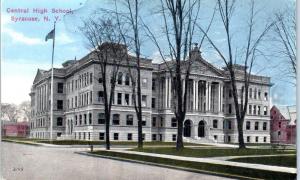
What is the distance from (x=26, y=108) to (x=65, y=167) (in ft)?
2.15

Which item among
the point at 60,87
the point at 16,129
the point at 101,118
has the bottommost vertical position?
the point at 16,129

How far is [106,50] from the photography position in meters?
4.46

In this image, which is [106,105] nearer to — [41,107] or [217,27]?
[41,107]

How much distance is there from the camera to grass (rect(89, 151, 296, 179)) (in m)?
4.10

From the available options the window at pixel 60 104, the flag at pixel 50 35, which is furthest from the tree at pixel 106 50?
the window at pixel 60 104

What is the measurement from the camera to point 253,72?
4441mm

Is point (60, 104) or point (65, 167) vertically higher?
point (60, 104)

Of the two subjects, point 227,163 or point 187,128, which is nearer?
point 227,163

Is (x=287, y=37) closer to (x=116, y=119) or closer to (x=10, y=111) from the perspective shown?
(x=116, y=119)

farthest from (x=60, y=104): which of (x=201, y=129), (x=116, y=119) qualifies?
(x=201, y=129)

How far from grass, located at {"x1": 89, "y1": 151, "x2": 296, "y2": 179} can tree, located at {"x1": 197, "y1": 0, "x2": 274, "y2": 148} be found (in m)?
0.28

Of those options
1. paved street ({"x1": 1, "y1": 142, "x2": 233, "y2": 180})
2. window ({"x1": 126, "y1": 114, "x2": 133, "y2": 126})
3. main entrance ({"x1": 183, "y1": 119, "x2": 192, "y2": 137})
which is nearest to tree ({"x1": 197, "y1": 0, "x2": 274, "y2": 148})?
main entrance ({"x1": 183, "y1": 119, "x2": 192, "y2": 137})

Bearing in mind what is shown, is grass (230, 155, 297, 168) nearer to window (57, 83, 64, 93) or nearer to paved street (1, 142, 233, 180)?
paved street (1, 142, 233, 180)

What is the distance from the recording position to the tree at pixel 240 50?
439 centimetres
